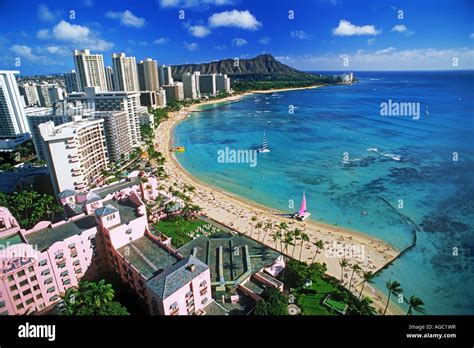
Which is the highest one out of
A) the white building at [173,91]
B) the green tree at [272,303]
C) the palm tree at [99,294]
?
the white building at [173,91]

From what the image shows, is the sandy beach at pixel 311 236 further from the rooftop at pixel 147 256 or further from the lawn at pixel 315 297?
the rooftop at pixel 147 256

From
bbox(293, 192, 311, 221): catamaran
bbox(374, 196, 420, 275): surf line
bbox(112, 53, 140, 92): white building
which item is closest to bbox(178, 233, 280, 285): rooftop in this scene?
bbox(293, 192, 311, 221): catamaran

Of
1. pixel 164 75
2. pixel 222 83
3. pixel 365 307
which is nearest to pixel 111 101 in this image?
pixel 365 307

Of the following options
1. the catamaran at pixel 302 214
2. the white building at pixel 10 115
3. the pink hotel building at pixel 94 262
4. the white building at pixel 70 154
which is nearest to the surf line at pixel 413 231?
the catamaran at pixel 302 214

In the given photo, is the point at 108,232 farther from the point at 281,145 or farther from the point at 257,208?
the point at 281,145

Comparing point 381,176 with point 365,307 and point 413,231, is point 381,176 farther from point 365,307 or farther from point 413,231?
point 365,307
